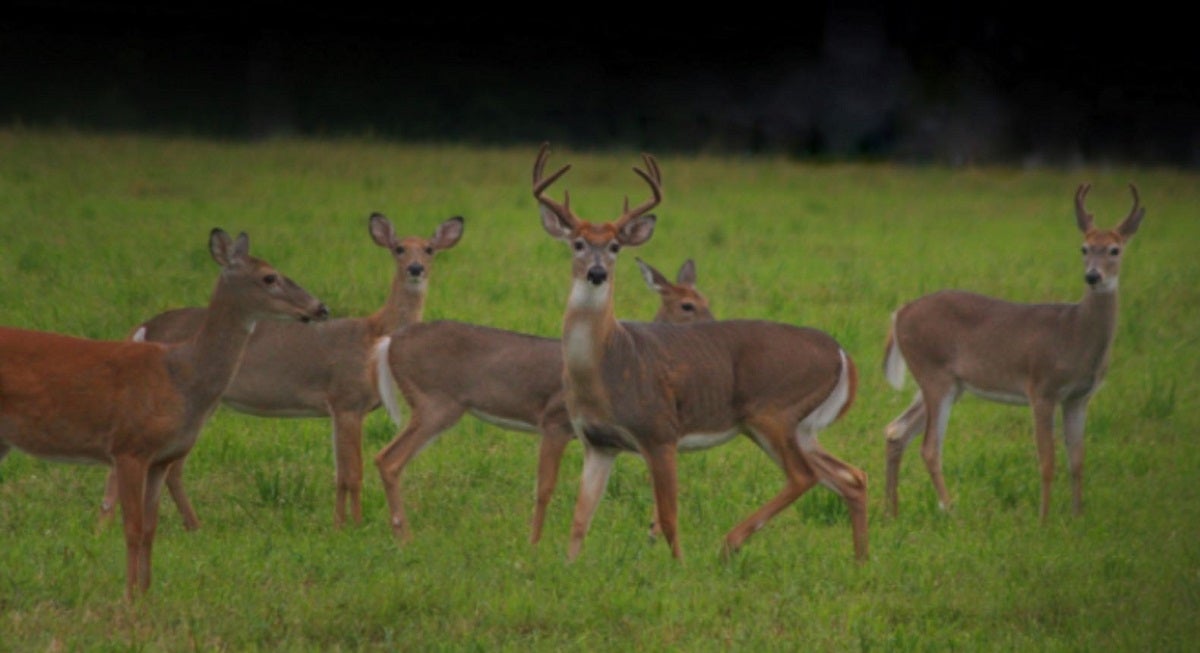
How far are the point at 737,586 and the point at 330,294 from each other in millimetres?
6691

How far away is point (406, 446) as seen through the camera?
29.9 feet

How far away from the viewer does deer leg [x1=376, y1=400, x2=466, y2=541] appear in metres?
8.87

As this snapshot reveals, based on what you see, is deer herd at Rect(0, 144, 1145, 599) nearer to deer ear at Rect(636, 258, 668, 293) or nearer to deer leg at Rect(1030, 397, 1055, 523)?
deer leg at Rect(1030, 397, 1055, 523)

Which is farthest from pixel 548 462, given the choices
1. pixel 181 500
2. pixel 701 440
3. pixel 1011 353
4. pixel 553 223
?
pixel 1011 353

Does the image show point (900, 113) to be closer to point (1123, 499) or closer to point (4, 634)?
point (1123, 499)

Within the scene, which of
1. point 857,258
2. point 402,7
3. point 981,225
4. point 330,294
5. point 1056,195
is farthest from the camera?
point 402,7

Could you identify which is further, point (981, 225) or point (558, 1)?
point (558, 1)

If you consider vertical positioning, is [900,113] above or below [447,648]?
above

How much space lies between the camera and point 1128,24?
2797cm

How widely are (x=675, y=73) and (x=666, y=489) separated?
20.5 meters

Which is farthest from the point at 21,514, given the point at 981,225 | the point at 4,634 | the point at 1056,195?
the point at 1056,195

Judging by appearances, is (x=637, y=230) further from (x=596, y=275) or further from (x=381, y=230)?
(x=381, y=230)

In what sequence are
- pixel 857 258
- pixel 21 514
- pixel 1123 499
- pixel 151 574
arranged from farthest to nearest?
pixel 857 258 → pixel 1123 499 → pixel 21 514 → pixel 151 574

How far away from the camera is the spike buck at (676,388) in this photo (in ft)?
27.1
